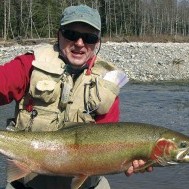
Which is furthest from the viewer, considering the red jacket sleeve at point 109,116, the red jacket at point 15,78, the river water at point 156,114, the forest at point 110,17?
the forest at point 110,17

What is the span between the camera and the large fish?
3.82 m

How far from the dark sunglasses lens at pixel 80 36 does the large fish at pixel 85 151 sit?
77cm

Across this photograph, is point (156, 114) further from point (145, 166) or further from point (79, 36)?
point (145, 166)

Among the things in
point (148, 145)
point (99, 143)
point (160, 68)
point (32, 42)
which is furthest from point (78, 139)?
point (32, 42)

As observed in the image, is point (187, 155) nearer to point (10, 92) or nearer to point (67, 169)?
point (67, 169)

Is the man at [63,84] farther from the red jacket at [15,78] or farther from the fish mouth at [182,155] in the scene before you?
the fish mouth at [182,155]

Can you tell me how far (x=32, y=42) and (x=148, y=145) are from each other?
40259 mm

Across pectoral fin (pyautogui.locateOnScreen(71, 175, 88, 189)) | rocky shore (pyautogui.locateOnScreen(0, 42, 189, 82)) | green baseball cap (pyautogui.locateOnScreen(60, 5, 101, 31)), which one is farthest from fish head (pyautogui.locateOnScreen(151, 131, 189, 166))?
rocky shore (pyautogui.locateOnScreen(0, 42, 189, 82))

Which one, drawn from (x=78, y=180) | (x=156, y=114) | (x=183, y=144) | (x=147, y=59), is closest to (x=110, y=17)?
(x=147, y=59)

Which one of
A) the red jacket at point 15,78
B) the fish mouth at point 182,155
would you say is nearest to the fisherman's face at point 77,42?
the red jacket at point 15,78

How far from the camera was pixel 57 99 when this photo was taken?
169 inches

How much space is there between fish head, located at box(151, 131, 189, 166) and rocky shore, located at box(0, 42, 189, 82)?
26.6 m

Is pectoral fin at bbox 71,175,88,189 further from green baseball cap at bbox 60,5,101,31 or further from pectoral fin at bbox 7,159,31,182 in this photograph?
green baseball cap at bbox 60,5,101,31

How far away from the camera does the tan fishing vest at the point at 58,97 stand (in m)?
4.23
